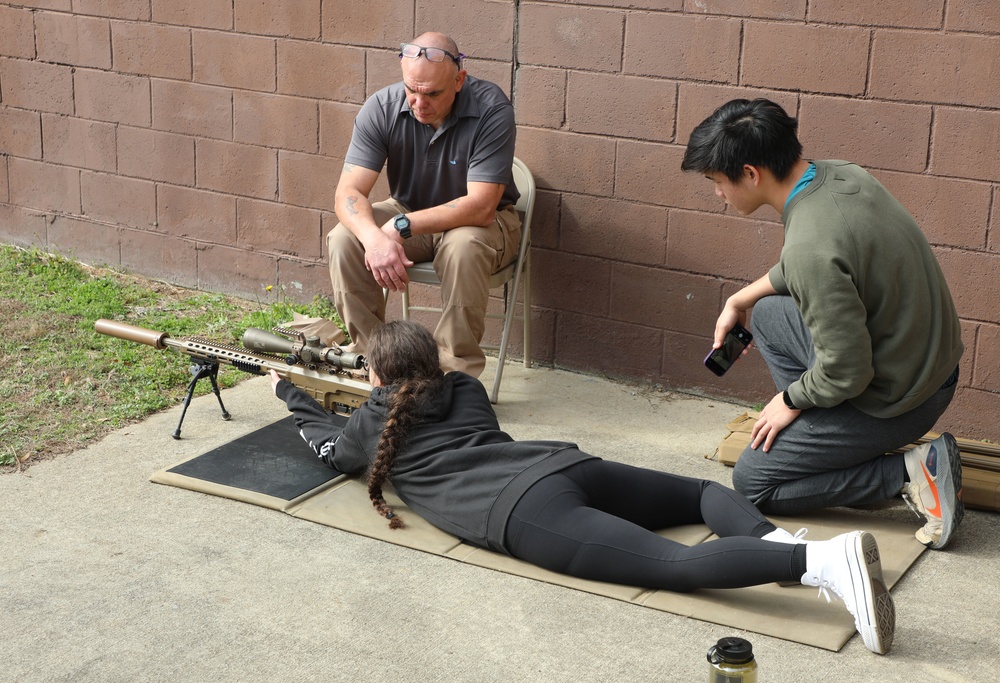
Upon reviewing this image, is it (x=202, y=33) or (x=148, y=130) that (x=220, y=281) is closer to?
(x=148, y=130)

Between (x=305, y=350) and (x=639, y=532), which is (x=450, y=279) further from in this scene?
(x=639, y=532)

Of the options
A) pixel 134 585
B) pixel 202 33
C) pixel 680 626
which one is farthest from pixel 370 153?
pixel 680 626

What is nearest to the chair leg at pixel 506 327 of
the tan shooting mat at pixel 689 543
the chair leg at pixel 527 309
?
the chair leg at pixel 527 309

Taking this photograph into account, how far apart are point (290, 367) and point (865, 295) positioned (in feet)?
6.72

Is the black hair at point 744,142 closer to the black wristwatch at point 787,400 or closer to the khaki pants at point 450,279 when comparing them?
the black wristwatch at point 787,400

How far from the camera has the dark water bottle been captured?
6.81 ft

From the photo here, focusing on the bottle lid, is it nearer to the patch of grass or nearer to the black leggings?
the black leggings

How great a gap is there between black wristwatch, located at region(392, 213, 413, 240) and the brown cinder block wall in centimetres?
80

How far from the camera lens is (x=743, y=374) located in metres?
4.67

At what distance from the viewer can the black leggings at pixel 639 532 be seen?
113 inches

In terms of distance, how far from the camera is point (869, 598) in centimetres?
273

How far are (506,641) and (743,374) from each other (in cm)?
218

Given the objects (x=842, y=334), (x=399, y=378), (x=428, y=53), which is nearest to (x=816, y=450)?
(x=842, y=334)

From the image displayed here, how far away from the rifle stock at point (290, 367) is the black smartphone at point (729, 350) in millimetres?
1215
